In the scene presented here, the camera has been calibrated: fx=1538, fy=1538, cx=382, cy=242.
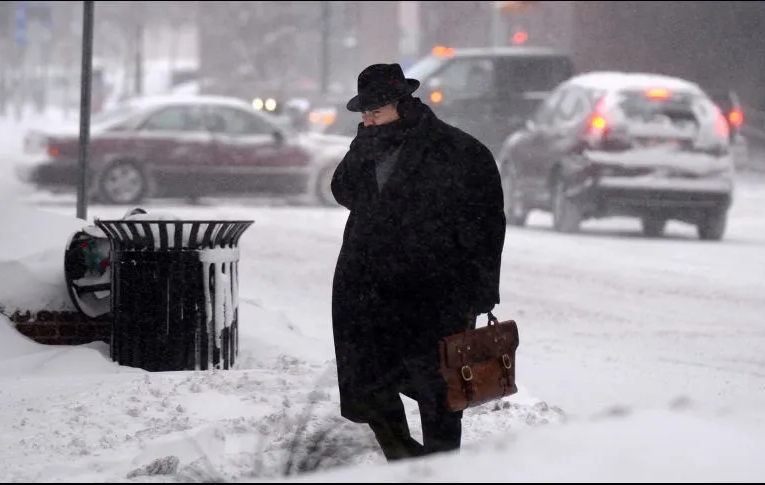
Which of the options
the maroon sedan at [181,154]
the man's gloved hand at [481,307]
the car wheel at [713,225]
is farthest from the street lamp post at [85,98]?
the maroon sedan at [181,154]

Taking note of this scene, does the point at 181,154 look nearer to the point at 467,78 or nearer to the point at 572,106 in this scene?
the point at 467,78

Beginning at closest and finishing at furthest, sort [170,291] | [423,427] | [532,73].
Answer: [423,427] → [170,291] → [532,73]

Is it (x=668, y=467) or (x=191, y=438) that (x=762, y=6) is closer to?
(x=191, y=438)

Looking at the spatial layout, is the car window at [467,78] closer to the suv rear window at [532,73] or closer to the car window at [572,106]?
the suv rear window at [532,73]

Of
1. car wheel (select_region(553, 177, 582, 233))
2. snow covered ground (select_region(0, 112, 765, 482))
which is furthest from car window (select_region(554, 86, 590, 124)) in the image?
snow covered ground (select_region(0, 112, 765, 482))

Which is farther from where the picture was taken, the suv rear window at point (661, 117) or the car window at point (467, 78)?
the car window at point (467, 78)

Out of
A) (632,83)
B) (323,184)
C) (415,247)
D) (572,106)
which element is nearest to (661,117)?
(632,83)

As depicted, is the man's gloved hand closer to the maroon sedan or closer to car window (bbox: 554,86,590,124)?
car window (bbox: 554,86,590,124)

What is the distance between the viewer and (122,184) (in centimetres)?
1955

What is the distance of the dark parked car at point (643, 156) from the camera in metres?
16.0

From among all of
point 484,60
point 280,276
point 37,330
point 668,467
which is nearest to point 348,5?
point 484,60

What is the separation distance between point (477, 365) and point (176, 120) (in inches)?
613

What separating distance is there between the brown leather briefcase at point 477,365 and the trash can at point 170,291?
8.43ft

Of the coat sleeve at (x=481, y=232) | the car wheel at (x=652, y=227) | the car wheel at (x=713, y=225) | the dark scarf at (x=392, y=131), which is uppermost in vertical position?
the dark scarf at (x=392, y=131)
